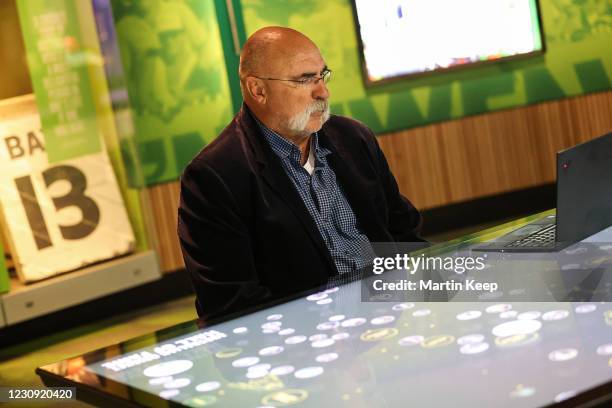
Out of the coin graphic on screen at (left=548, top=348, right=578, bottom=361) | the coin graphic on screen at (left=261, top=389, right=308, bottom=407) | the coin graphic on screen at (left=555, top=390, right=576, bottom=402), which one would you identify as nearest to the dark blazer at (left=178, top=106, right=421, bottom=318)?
the coin graphic on screen at (left=261, top=389, right=308, bottom=407)

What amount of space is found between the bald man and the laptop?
46 cm

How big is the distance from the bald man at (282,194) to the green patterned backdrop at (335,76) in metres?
2.82

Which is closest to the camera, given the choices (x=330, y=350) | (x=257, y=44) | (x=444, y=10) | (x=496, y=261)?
(x=330, y=350)

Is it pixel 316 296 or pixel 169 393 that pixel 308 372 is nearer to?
pixel 169 393

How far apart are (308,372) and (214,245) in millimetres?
895

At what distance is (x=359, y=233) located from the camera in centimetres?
273

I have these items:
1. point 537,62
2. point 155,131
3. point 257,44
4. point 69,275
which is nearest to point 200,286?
point 257,44

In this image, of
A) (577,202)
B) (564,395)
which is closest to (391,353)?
(564,395)

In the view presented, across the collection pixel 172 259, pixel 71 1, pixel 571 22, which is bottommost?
pixel 172 259

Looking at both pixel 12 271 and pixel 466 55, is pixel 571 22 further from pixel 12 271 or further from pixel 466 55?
pixel 12 271

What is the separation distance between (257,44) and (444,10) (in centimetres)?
379

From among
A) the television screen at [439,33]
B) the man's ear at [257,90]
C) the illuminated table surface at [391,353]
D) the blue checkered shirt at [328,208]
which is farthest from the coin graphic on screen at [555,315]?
the television screen at [439,33]

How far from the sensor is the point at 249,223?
2.58 meters

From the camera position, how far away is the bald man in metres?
2.51
